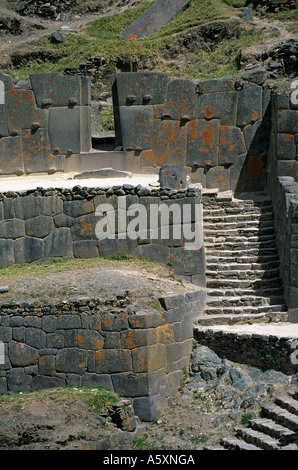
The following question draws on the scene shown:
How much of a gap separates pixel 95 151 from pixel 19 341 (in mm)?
6030

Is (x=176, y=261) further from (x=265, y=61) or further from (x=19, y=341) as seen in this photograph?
(x=265, y=61)

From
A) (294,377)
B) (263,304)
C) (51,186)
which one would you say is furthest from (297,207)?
(51,186)

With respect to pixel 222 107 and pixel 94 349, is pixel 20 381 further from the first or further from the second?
pixel 222 107

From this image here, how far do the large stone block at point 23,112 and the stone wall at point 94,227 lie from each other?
2813 millimetres

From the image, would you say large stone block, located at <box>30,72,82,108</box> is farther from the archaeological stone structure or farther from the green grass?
the green grass

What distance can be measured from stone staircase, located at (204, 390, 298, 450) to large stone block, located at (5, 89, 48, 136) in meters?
8.72

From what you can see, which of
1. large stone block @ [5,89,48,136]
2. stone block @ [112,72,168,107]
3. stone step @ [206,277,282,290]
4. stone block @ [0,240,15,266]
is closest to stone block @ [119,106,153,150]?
stone block @ [112,72,168,107]

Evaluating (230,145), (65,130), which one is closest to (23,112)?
(65,130)

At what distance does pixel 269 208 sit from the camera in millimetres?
17266

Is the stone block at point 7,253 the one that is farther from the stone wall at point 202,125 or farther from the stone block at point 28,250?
the stone wall at point 202,125

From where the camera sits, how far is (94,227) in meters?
16.5

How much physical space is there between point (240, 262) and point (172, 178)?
2.06 m

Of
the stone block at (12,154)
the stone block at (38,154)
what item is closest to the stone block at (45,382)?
the stone block at (38,154)

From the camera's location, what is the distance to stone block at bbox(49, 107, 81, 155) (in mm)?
19094
